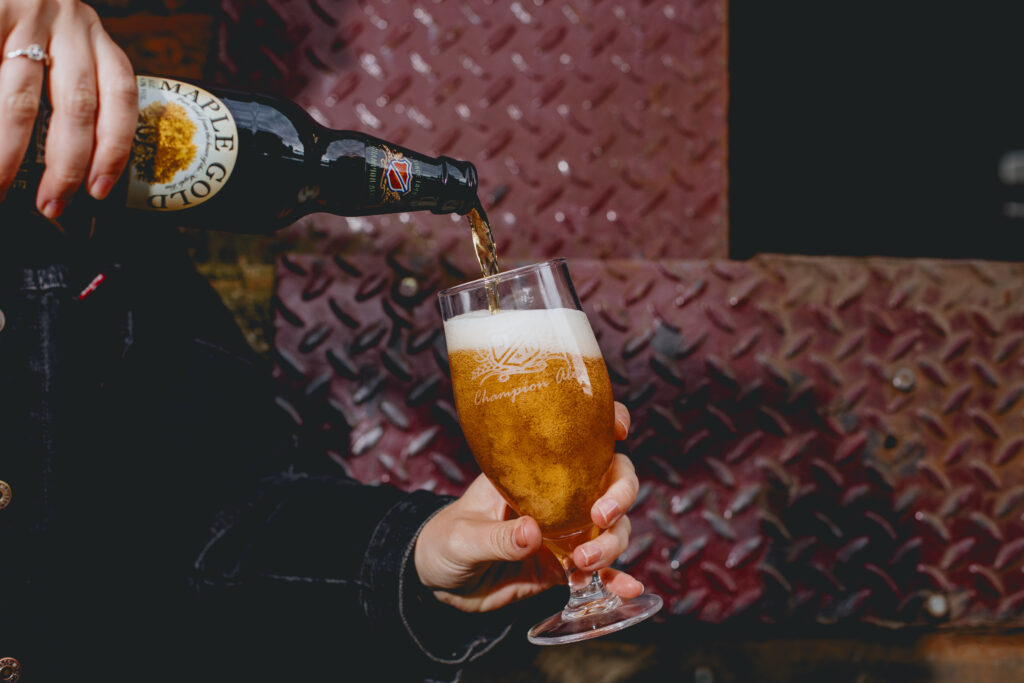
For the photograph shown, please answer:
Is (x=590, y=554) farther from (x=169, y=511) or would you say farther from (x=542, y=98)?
(x=542, y=98)

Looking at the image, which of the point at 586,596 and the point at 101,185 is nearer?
the point at 101,185

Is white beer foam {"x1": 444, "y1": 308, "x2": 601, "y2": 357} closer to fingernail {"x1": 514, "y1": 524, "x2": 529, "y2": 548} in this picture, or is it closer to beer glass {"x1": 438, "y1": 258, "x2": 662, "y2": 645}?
beer glass {"x1": 438, "y1": 258, "x2": 662, "y2": 645}

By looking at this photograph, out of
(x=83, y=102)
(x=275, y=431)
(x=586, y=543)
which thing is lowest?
(x=586, y=543)

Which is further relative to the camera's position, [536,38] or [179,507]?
[536,38]

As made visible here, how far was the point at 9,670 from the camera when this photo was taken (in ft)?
2.94

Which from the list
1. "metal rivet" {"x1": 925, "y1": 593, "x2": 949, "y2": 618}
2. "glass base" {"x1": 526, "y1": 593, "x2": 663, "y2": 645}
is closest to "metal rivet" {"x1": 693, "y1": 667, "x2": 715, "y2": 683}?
"metal rivet" {"x1": 925, "y1": 593, "x2": 949, "y2": 618}

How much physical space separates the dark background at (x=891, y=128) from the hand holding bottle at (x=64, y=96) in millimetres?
1733

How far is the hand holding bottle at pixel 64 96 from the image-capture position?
2.09 feet

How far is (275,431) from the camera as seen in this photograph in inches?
51.6

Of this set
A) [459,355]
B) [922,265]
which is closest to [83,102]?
[459,355]

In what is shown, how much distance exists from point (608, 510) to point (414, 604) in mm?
361

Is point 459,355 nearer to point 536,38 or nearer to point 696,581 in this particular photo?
point 696,581

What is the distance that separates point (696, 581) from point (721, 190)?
882mm

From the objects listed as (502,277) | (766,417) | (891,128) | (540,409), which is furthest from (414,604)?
(891,128)
